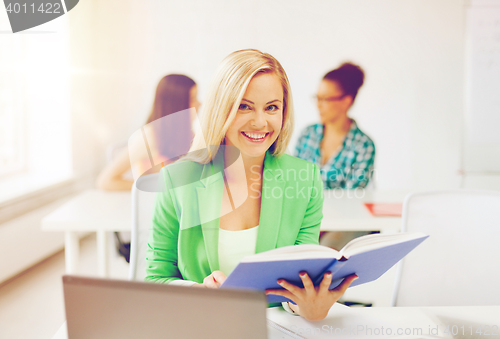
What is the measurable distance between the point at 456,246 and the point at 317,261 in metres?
0.70

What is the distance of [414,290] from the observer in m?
1.13

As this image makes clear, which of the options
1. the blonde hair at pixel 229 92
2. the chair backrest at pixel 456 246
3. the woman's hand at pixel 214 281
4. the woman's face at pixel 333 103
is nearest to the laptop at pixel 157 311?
the woman's hand at pixel 214 281

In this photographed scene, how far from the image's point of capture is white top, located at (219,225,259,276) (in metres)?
0.97

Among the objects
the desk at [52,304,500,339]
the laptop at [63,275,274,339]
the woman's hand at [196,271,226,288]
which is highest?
the laptop at [63,275,274,339]

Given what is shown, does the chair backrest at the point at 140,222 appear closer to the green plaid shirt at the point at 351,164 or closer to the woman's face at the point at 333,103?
the green plaid shirt at the point at 351,164

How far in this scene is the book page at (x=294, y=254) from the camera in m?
0.54

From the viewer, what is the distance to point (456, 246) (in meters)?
1.09

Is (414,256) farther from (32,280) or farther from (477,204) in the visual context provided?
(32,280)

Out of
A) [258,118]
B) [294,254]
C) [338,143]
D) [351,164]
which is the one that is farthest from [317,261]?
[338,143]

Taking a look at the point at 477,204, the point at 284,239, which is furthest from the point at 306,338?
the point at 477,204

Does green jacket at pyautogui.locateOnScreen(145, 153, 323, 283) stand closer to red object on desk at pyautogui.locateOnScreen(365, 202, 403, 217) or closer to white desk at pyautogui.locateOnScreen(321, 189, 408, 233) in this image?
white desk at pyautogui.locateOnScreen(321, 189, 408, 233)

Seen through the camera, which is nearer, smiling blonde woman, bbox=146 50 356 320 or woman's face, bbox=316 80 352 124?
smiling blonde woman, bbox=146 50 356 320

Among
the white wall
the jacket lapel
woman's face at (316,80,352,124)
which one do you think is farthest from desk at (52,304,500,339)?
the white wall

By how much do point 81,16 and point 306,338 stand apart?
3098mm
